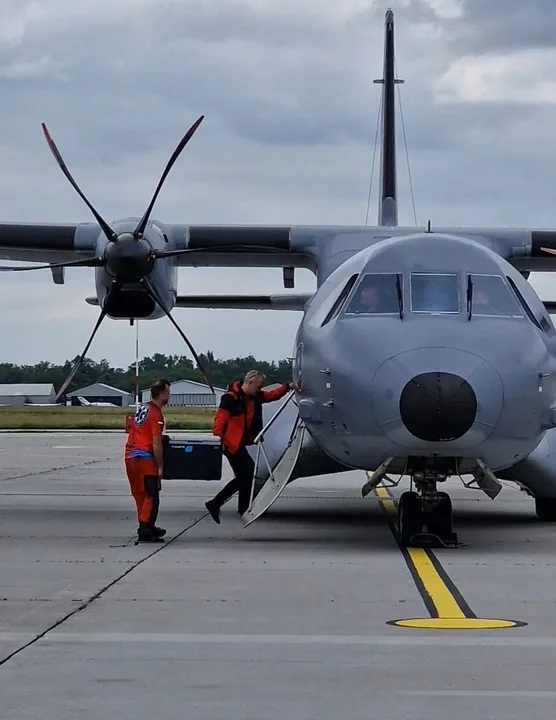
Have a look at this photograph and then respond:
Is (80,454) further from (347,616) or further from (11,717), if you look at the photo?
(11,717)

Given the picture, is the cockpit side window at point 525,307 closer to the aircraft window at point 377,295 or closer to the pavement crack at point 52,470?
the aircraft window at point 377,295

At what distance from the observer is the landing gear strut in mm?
11633

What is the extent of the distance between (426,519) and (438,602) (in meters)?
3.33

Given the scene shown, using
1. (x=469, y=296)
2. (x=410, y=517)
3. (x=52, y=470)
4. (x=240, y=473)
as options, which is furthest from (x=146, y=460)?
(x=52, y=470)

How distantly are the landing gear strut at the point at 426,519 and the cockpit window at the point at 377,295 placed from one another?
1.56m

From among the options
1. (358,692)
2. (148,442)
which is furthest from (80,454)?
(358,692)

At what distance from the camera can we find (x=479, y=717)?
209 inches

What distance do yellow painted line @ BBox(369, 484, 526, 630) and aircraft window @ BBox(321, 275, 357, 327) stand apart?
7.54ft

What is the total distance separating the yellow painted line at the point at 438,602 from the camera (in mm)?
7570

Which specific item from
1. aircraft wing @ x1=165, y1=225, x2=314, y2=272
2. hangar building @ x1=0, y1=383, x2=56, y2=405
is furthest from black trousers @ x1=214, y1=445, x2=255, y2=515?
hangar building @ x1=0, y1=383, x2=56, y2=405

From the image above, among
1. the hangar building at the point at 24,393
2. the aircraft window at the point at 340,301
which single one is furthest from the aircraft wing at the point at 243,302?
the hangar building at the point at 24,393

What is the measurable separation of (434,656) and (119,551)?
5.35 meters

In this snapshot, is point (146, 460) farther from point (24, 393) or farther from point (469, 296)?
point (24, 393)

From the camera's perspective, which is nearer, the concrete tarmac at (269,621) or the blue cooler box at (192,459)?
the concrete tarmac at (269,621)
